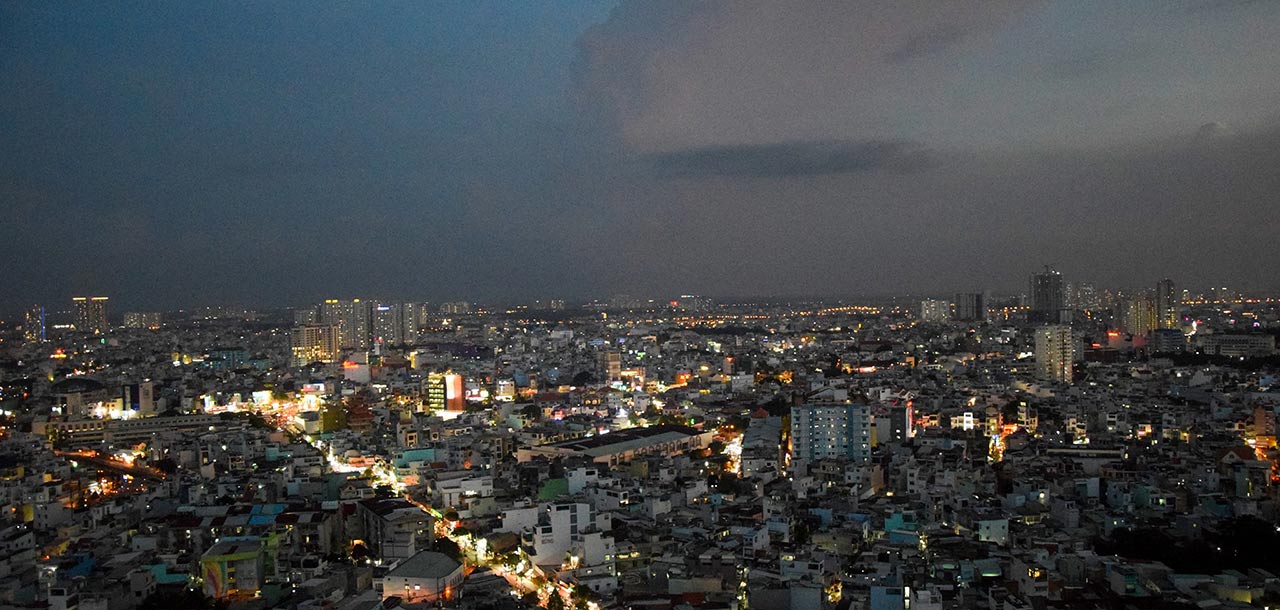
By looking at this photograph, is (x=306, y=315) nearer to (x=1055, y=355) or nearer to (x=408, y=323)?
(x=408, y=323)

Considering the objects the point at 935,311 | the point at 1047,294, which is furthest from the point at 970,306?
the point at 1047,294

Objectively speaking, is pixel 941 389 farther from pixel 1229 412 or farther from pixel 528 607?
pixel 528 607

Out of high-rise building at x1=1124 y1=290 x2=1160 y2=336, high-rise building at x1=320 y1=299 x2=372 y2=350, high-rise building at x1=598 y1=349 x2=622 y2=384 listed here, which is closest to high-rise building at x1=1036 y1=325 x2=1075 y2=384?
high-rise building at x1=598 y1=349 x2=622 y2=384

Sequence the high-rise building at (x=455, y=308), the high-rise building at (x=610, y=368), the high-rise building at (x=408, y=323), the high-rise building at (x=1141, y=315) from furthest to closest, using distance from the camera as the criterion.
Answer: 1. the high-rise building at (x=455, y=308)
2. the high-rise building at (x=408, y=323)
3. the high-rise building at (x=1141, y=315)
4. the high-rise building at (x=610, y=368)

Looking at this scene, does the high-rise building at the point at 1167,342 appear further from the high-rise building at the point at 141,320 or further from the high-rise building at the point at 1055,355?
the high-rise building at the point at 141,320

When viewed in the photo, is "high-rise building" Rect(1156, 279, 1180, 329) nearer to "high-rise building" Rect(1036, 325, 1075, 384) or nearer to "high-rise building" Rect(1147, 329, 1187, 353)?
"high-rise building" Rect(1147, 329, 1187, 353)

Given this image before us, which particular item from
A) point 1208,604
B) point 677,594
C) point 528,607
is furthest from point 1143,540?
point 528,607

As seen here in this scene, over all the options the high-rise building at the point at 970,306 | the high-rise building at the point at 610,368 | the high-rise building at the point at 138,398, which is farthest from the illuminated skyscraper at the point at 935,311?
the high-rise building at the point at 138,398
